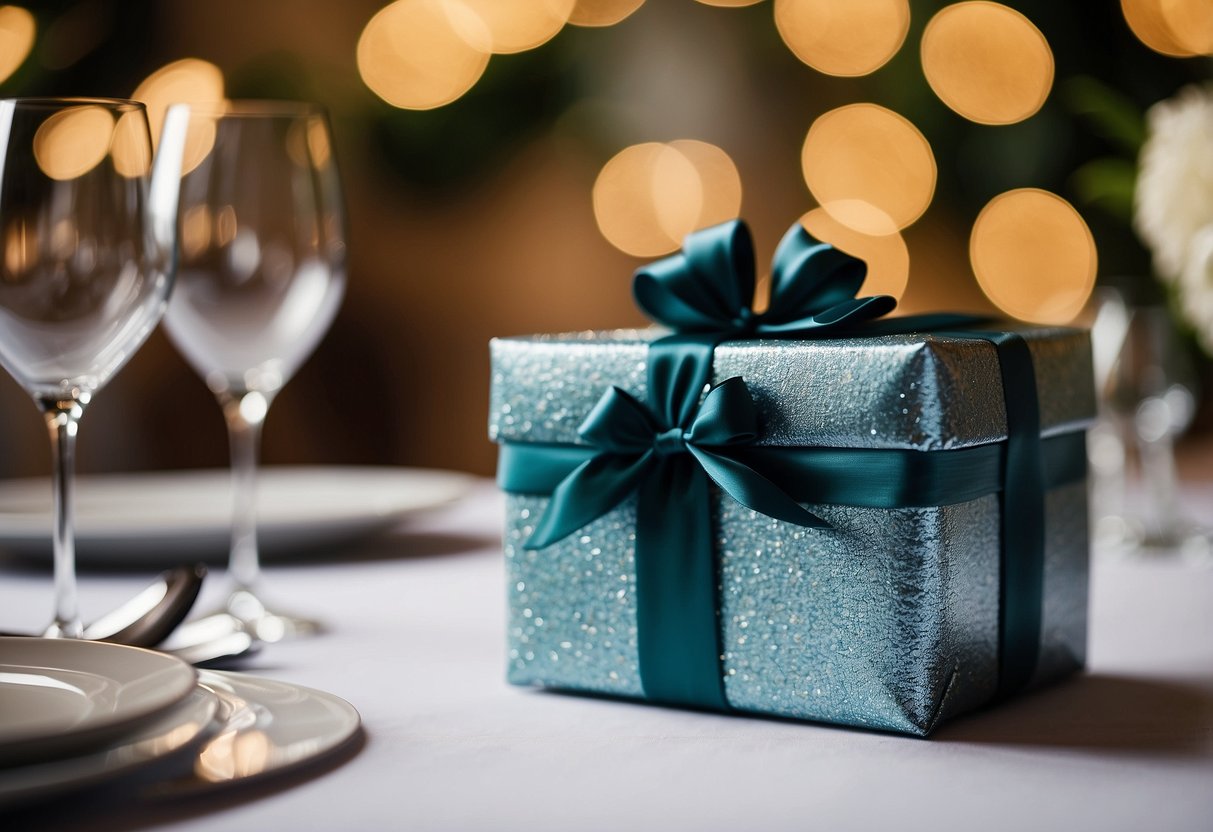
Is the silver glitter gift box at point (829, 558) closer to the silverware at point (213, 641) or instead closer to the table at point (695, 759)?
the table at point (695, 759)

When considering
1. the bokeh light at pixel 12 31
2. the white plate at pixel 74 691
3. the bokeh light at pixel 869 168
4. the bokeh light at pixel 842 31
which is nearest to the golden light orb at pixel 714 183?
the bokeh light at pixel 869 168

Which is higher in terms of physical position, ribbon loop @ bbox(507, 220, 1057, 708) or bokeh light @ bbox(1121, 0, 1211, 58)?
bokeh light @ bbox(1121, 0, 1211, 58)

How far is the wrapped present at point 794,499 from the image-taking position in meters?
0.53

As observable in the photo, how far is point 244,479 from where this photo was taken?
0.78m

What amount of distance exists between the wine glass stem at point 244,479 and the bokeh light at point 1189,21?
2.40 metres

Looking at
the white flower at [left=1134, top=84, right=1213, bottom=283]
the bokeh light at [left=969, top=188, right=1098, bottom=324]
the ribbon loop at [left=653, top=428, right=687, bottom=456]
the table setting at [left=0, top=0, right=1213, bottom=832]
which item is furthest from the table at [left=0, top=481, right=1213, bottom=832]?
the bokeh light at [left=969, top=188, right=1098, bottom=324]

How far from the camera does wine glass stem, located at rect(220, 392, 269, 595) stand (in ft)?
2.54

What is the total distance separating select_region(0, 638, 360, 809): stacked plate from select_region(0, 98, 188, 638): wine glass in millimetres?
120

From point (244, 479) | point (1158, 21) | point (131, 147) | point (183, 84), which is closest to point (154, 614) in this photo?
point (244, 479)

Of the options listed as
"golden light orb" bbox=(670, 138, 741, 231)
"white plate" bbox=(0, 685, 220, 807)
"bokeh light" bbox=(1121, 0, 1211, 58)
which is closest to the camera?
"white plate" bbox=(0, 685, 220, 807)

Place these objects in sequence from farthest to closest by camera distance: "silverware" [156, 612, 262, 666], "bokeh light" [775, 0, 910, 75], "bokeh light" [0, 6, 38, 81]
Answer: "bokeh light" [775, 0, 910, 75], "bokeh light" [0, 6, 38, 81], "silverware" [156, 612, 262, 666]

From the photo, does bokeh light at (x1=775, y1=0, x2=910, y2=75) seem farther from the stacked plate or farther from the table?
the stacked plate

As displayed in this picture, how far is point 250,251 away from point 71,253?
0.20 m

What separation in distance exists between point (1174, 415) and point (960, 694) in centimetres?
60
